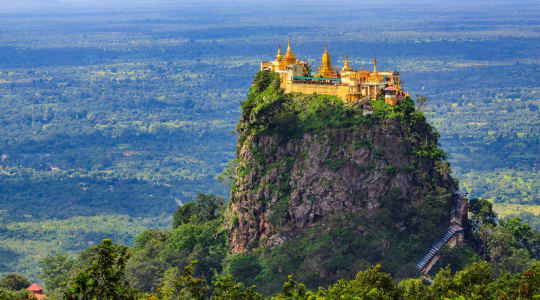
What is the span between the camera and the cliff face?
61250mm

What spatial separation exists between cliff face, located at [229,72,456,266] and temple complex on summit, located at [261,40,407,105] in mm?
725

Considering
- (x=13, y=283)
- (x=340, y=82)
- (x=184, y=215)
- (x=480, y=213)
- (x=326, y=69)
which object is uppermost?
(x=326, y=69)

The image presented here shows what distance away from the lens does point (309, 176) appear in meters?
63.6

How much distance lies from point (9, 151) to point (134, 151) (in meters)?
21.8

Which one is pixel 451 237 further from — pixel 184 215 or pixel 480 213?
pixel 184 215

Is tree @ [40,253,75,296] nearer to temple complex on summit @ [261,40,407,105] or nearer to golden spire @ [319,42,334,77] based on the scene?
temple complex on summit @ [261,40,407,105]

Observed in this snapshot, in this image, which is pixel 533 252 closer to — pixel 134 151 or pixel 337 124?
pixel 337 124

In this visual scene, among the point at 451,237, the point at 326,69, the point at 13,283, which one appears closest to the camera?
the point at 451,237

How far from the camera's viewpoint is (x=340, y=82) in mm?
65875

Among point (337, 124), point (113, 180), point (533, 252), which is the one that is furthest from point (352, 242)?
point (113, 180)

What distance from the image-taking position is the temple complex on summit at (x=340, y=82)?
6397 centimetres

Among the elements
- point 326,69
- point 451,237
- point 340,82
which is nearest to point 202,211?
point 326,69

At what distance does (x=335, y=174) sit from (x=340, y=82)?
22.4 feet

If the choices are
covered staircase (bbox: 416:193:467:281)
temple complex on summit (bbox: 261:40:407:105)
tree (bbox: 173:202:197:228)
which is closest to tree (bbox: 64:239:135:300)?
covered staircase (bbox: 416:193:467:281)
